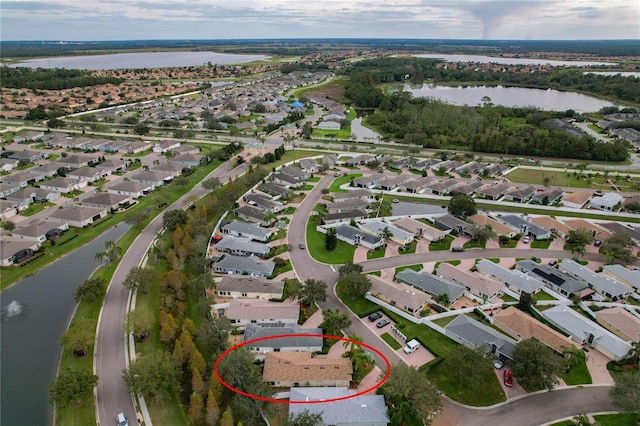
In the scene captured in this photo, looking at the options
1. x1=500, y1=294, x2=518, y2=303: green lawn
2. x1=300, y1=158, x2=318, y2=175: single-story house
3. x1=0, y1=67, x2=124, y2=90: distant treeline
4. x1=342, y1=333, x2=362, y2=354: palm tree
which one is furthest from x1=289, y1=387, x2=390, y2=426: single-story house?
x1=0, y1=67, x2=124, y2=90: distant treeline

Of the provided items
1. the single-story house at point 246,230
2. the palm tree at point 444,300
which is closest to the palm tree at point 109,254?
the single-story house at point 246,230

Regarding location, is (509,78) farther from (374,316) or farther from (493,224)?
(374,316)

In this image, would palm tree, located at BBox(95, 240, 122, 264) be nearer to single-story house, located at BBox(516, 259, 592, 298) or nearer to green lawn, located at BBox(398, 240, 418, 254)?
green lawn, located at BBox(398, 240, 418, 254)

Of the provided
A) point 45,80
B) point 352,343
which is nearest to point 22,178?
point 352,343

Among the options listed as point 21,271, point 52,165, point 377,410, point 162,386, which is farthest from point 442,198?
point 52,165

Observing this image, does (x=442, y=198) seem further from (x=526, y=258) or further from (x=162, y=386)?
(x=162, y=386)

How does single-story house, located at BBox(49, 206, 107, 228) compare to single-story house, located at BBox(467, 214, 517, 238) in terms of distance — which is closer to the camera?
single-story house, located at BBox(467, 214, 517, 238)
